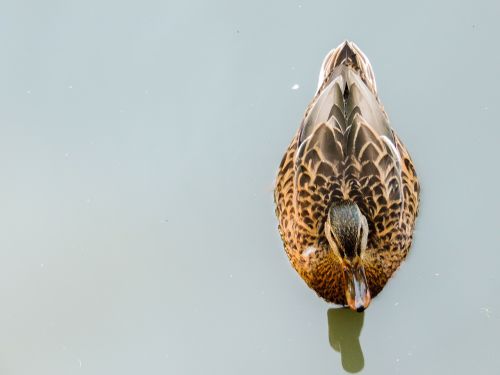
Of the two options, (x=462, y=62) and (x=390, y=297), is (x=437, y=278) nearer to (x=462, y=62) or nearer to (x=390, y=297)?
(x=390, y=297)

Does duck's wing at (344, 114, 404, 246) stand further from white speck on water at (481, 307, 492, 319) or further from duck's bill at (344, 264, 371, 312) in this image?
white speck on water at (481, 307, 492, 319)

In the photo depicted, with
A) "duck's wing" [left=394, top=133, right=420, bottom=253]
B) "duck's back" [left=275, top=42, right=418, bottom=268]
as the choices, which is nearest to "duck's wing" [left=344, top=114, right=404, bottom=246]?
"duck's back" [left=275, top=42, right=418, bottom=268]

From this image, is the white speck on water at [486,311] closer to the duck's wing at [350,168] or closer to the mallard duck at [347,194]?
the mallard duck at [347,194]

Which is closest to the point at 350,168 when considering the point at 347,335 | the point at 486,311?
the point at 347,335

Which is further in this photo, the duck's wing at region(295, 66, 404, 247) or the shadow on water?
the shadow on water

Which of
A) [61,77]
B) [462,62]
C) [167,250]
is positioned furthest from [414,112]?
[61,77]

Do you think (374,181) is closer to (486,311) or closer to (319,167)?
(319,167)

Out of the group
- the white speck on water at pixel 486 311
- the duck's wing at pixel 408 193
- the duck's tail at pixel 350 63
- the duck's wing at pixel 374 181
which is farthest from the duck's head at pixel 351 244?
the duck's tail at pixel 350 63
